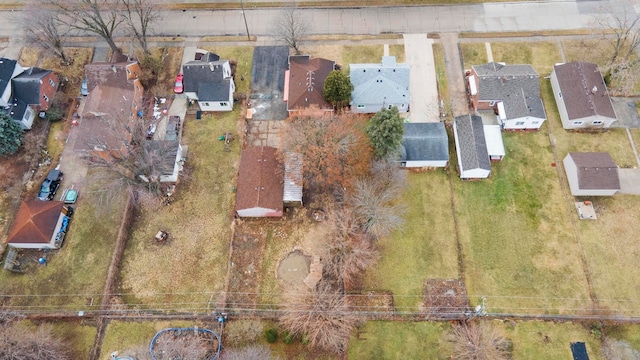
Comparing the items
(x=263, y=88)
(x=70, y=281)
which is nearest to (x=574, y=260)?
(x=263, y=88)

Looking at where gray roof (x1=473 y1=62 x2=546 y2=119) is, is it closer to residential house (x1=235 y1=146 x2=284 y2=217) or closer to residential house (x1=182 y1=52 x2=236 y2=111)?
residential house (x1=235 y1=146 x2=284 y2=217)

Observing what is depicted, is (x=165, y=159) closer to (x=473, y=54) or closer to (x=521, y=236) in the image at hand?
(x=521, y=236)

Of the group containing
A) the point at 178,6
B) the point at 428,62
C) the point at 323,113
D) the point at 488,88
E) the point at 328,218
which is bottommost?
the point at 328,218

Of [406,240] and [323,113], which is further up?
[323,113]

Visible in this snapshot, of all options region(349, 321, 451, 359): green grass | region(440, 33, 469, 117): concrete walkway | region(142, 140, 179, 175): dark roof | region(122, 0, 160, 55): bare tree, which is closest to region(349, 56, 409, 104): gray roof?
region(440, 33, 469, 117): concrete walkway

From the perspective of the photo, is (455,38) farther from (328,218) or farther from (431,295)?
(431,295)

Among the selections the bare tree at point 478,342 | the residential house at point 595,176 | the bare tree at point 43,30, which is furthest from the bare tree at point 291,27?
the bare tree at point 478,342

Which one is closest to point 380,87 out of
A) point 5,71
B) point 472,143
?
point 472,143

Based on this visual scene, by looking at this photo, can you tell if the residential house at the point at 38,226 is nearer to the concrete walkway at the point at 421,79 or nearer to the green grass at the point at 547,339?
the concrete walkway at the point at 421,79
